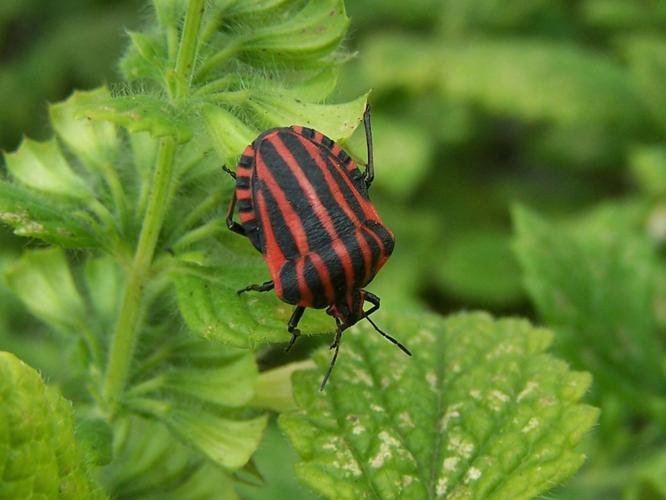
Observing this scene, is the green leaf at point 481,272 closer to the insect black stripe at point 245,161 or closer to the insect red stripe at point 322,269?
the insect red stripe at point 322,269

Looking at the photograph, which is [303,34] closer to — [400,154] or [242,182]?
[242,182]

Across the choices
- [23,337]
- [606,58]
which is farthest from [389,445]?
[606,58]

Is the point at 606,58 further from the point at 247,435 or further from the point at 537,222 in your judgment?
the point at 247,435

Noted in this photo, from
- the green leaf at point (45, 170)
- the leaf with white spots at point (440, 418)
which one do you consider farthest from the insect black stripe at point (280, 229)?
the green leaf at point (45, 170)

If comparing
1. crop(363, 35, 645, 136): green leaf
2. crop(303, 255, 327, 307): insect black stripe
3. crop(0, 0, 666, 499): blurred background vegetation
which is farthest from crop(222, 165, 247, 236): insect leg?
crop(363, 35, 645, 136): green leaf

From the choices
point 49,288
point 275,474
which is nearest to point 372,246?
point 49,288

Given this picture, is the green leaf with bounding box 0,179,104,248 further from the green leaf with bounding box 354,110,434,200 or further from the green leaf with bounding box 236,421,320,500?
the green leaf with bounding box 354,110,434,200
